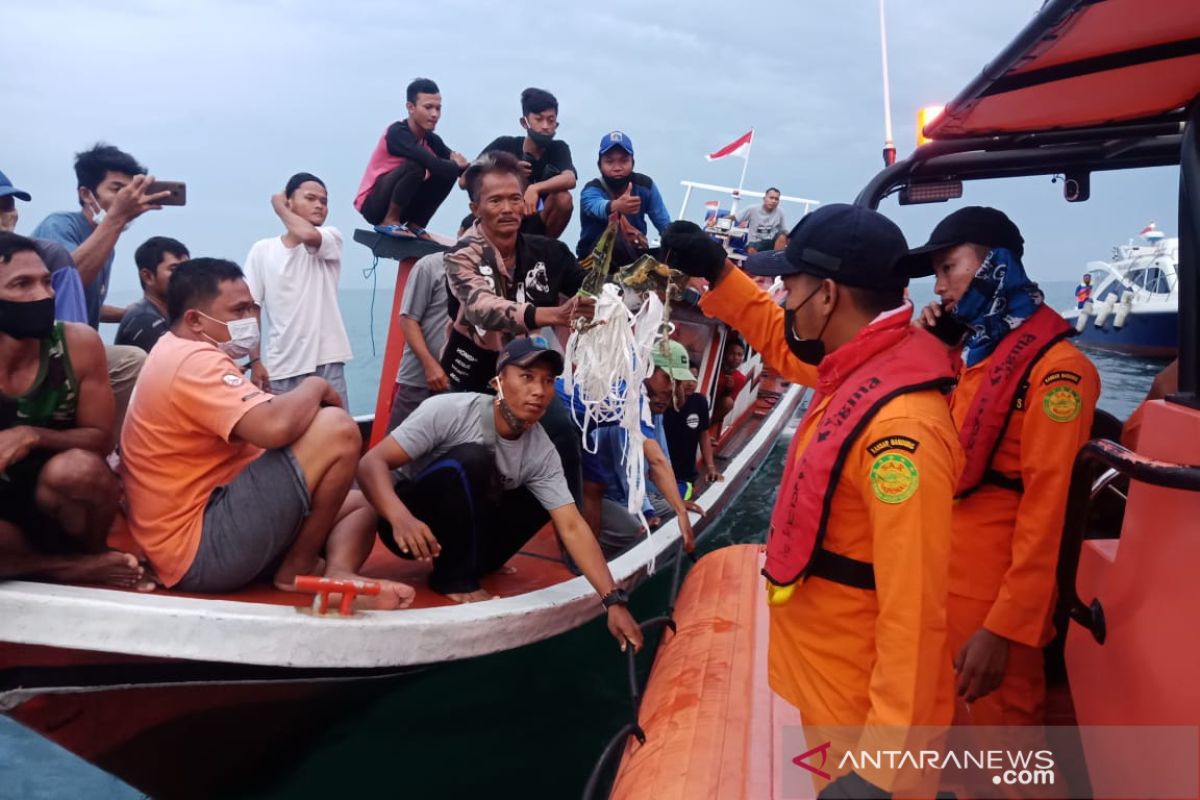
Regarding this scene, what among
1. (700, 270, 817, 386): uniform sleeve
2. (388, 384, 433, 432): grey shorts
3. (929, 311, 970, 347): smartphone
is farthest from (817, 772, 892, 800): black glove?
(388, 384, 433, 432): grey shorts

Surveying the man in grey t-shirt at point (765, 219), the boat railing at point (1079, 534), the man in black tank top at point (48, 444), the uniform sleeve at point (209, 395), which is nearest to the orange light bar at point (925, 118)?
the boat railing at point (1079, 534)

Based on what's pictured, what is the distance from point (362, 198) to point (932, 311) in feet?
15.1

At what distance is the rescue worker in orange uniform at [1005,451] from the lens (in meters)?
2.29

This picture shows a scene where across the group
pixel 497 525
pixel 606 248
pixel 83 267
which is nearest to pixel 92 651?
pixel 497 525

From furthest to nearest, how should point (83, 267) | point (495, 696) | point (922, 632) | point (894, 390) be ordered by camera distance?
1. point (495, 696)
2. point (83, 267)
3. point (894, 390)
4. point (922, 632)

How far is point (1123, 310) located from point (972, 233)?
1187 inches

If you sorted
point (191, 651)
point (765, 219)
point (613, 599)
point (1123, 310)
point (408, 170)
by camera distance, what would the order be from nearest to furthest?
point (191, 651) → point (613, 599) → point (408, 170) → point (765, 219) → point (1123, 310)

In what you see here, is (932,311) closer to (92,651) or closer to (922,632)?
(922,632)

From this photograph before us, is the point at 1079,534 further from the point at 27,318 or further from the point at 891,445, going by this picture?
the point at 27,318

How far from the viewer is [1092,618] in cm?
209

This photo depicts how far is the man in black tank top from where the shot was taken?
2.83m

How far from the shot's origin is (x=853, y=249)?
6.42 feet

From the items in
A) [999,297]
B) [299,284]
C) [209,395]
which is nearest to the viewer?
[999,297]

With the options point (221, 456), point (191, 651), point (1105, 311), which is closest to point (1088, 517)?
point (191, 651)
